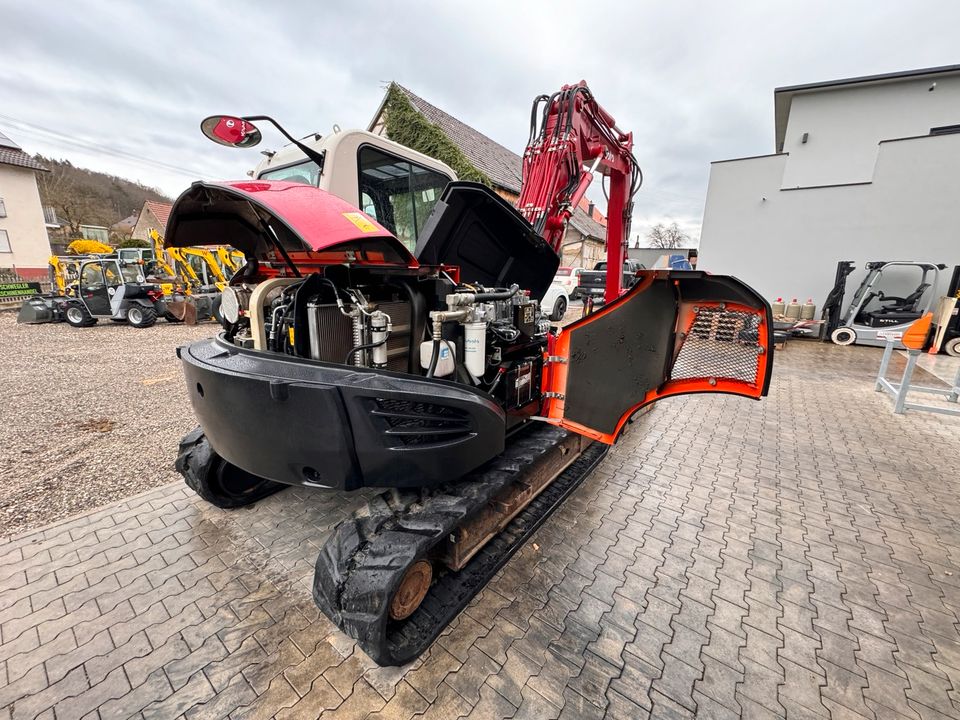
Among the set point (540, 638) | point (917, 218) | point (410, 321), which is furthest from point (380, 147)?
point (917, 218)

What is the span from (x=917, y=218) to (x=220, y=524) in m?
16.2

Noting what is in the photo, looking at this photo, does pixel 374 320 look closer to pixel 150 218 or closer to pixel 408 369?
pixel 408 369

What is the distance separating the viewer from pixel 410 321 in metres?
2.23

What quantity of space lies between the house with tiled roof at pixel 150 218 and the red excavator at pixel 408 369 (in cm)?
4332

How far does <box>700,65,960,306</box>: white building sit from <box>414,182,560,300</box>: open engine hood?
12484 millimetres

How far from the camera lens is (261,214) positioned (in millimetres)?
1905

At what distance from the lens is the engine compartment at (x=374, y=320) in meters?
1.92

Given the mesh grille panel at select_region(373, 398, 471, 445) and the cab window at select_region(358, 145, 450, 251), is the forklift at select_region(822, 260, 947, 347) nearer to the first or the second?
the cab window at select_region(358, 145, 450, 251)

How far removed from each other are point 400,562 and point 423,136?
62.1ft

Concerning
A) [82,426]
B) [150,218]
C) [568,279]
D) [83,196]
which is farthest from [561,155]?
[150,218]

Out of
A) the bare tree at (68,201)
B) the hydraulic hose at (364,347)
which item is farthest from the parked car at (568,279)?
the bare tree at (68,201)

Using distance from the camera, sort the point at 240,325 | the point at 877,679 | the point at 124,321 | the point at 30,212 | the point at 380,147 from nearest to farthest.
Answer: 1. the point at 877,679
2. the point at 240,325
3. the point at 380,147
4. the point at 124,321
5. the point at 30,212

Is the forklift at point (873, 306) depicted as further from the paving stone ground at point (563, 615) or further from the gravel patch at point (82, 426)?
the gravel patch at point (82, 426)

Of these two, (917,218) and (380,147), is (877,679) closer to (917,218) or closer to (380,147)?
(380,147)
